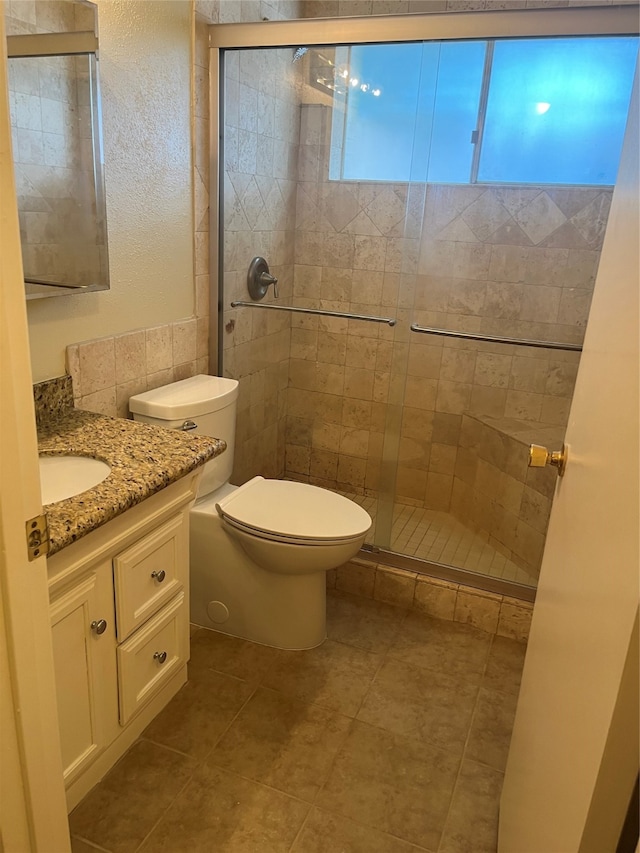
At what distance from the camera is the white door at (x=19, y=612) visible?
2.37ft

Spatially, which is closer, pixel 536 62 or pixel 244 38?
pixel 244 38

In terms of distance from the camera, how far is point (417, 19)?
2012 mm

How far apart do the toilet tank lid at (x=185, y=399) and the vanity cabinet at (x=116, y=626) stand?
0.37 meters

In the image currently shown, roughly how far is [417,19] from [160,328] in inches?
51.8

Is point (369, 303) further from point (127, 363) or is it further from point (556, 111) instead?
point (127, 363)

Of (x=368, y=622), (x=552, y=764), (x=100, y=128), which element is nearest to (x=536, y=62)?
(x=100, y=128)

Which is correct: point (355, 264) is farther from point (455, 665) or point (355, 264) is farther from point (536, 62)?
point (455, 665)

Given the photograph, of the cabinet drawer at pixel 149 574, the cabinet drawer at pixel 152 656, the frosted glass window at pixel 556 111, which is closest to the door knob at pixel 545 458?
the cabinet drawer at pixel 149 574

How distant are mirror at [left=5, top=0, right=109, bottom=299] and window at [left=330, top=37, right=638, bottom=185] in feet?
4.35

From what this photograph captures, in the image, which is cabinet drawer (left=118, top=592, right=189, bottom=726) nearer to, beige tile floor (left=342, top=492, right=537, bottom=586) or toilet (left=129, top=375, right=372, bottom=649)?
toilet (left=129, top=375, right=372, bottom=649)

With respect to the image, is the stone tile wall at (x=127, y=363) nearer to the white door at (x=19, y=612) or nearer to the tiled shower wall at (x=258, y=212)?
the tiled shower wall at (x=258, y=212)

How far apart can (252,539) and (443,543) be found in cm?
105

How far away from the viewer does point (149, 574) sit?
1.62 meters

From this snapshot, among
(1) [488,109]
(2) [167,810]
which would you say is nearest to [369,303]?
(1) [488,109]
